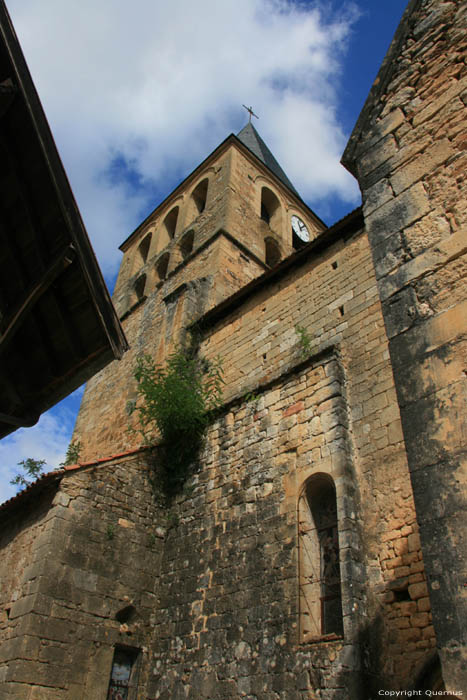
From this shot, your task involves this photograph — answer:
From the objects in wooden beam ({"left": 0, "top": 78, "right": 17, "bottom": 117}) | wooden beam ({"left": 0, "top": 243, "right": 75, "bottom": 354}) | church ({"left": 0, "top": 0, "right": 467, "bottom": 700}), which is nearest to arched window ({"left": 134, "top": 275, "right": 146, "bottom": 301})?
church ({"left": 0, "top": 0, "right": 467, "bottom": 700})

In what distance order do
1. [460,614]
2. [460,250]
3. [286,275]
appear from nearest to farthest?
[460,614] < [460,250] < [286,275]

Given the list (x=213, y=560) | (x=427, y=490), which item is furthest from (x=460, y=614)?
(x=213, y=560)

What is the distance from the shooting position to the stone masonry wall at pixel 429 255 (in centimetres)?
217

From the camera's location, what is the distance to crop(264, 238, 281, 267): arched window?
15.5 m

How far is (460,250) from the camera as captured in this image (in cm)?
276

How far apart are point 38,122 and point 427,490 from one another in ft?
12.4

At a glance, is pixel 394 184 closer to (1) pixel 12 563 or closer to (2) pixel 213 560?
(2) pixel 213 560

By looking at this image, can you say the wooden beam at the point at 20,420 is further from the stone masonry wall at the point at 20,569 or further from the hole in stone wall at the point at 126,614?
the hole in stone wall at the point at 126,614

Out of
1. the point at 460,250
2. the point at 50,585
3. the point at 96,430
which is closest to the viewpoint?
the point at 460,250

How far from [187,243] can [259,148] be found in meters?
6.87

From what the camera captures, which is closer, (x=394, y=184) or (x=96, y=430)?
(x=394, y=184)

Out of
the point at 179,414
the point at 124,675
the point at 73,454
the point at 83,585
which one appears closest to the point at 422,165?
the point at 179,414

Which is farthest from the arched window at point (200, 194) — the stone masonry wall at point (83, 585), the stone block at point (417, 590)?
the stone block at point (417, 590)

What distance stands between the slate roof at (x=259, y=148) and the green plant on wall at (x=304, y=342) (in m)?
12.0
